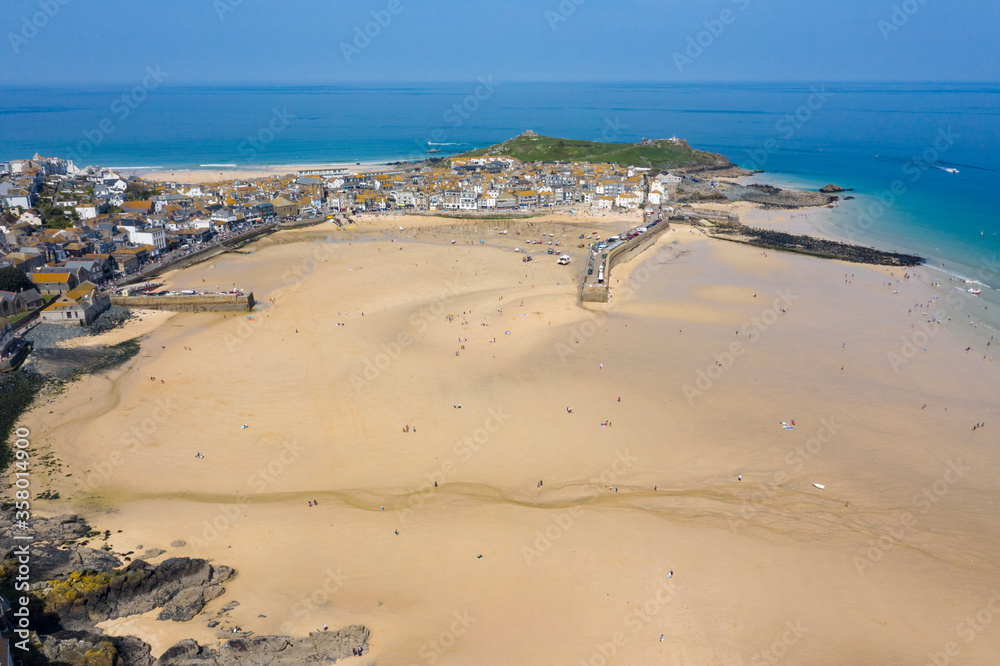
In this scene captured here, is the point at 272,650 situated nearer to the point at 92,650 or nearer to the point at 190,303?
the point at 92,650

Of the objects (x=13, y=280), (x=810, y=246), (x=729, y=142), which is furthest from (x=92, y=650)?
(x=729, y=142)

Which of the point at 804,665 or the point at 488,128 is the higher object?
the point at 488,128

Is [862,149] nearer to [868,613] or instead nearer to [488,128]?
[488,128]

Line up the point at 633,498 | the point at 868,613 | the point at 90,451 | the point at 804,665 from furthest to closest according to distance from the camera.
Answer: the point at 90,451 < the point at 633,498 < the point at 868,613 < the point at 804,665

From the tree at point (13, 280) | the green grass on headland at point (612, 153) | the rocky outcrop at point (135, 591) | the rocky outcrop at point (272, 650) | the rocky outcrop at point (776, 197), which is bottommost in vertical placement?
the rocky outcrop at point (272, 650)

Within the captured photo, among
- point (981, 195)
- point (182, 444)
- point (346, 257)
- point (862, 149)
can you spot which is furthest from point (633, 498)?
point (862, 149)

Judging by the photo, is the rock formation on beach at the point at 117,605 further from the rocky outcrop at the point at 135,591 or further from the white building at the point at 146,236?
the white building at the point at 146,236

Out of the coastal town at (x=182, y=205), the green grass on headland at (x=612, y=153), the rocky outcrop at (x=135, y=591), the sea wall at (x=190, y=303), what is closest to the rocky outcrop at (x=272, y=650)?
the rocky outcrop at (x=135, y=591)
